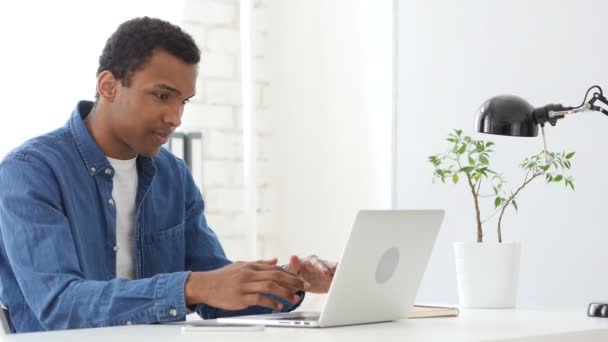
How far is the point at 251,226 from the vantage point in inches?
135

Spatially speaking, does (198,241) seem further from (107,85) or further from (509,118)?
(509,118)

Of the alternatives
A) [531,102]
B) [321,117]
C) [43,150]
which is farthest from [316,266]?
[321,117]

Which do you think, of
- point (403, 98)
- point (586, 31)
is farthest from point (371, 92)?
point (586, 31)

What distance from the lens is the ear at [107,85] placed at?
217 cm

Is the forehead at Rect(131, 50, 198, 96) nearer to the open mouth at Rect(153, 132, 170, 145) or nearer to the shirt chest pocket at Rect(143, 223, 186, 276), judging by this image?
the open mouth at Rect(153, 132, 170, 145)

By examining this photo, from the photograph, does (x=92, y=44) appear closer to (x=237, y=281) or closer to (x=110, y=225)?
(x=110, y=225)

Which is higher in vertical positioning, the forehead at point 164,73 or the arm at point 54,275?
the forehead at point 164,73

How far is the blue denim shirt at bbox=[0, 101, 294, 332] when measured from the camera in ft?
5.50

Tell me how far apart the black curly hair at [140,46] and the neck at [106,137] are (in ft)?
0.28

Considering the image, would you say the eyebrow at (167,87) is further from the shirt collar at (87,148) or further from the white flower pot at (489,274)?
the white flower pot at (489,274)

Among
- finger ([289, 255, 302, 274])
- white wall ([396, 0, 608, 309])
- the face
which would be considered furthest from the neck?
white wall ([396, 0, 608, 309])

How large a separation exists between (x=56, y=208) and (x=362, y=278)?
63 cm

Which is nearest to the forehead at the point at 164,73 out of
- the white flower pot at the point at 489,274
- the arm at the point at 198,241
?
the arm at the point at 198,241

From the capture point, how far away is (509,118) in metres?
2.14
